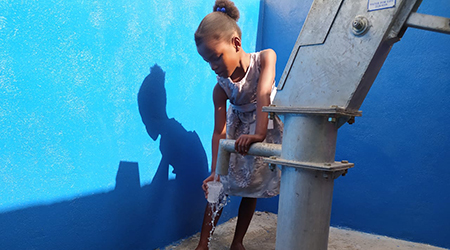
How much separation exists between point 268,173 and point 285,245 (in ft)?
2.37

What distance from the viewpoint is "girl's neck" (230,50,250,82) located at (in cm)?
153

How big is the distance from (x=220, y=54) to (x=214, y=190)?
68 centimetres

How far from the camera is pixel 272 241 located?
190cm

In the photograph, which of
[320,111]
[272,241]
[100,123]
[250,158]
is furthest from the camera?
[272,241]

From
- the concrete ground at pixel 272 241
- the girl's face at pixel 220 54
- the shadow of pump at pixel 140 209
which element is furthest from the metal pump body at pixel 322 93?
the concrete ground at pixel 272 241

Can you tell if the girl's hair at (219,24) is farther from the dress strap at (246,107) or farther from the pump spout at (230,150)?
the pump spout at (230,150)

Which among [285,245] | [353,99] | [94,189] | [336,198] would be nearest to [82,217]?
[94,189]

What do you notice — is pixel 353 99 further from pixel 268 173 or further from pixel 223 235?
pixel 223 235

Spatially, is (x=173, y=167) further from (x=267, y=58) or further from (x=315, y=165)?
(x=315, y=165)

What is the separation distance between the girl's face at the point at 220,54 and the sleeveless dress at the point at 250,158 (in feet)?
0.41

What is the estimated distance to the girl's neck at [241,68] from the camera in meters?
1.53

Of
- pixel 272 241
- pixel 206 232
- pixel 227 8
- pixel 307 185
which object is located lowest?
pixel 272 241

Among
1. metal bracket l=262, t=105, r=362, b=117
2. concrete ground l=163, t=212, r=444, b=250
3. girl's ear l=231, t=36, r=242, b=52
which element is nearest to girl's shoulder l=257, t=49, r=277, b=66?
girl's ear l=231, t=36, r=242, b=52

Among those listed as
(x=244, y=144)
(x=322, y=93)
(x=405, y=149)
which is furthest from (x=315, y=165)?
(x=405, y=149)
